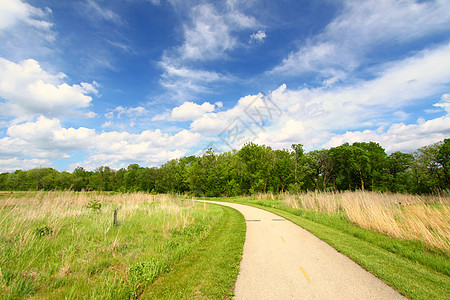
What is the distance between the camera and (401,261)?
5.75 m

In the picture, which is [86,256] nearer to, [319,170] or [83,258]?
[83,258]

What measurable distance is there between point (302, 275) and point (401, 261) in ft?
11.5

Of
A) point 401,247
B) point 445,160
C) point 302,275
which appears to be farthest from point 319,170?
point 302,275

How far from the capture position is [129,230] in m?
9.03

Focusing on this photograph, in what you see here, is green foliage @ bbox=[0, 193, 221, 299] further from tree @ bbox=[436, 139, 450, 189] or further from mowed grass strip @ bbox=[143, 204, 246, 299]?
tree @ bbox=[436, 139, 450, 189]

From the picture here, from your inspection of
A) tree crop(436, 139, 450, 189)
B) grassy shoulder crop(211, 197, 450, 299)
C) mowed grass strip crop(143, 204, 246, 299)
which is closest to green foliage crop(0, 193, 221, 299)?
mowed grass strip crop(143, 204, 246, 299)

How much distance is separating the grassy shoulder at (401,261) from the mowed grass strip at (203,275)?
3.75 metres

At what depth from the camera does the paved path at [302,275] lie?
4.02 m

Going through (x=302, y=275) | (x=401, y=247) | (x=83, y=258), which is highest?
(x=83, y=258)

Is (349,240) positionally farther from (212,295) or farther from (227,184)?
(227,184)

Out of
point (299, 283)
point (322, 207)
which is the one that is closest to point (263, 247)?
point (299, 283)

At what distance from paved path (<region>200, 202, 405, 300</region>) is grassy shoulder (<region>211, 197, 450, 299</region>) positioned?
34 cm

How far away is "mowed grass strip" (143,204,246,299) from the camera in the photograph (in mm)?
4117

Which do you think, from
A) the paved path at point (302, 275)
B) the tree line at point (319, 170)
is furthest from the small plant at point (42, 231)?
the tree line at point (319, 170)
